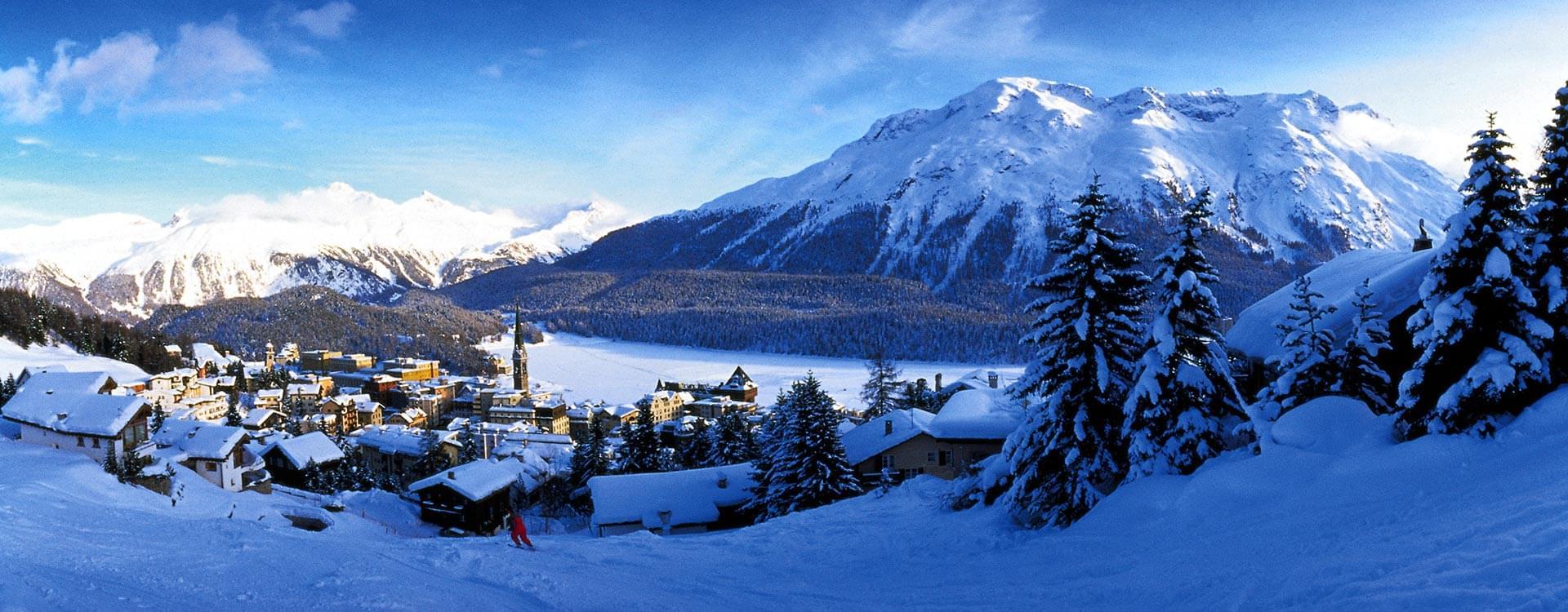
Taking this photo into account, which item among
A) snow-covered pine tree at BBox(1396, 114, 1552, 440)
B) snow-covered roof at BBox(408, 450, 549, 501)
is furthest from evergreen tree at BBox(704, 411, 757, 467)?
snow-covered pine tree at BBox(1396, 114, 1552, 440)

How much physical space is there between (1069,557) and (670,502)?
24.1 m

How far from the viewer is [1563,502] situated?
31.3 ft

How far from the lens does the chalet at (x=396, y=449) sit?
66.9 m

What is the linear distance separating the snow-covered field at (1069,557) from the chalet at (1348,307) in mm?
8840

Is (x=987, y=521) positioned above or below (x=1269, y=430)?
below

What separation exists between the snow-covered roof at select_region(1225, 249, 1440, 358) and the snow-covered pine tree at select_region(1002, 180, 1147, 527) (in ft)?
29.6

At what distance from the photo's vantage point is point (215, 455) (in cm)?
4306

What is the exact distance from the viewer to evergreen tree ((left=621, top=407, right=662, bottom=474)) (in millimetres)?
46125

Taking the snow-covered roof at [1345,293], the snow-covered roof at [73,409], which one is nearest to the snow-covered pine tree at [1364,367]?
the snow-covered roof at [1345,293]

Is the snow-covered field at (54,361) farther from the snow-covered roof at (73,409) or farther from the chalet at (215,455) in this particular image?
the snow-covered roof at (73,409)

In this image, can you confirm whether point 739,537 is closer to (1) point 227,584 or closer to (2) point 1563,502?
(1) point 227,584

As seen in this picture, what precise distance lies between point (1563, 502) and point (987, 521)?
11.2 meters

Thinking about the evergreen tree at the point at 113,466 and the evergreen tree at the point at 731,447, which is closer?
the evergreen tree at the point at 113,466

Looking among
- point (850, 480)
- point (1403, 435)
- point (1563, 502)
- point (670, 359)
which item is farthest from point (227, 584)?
point (670, 359)
